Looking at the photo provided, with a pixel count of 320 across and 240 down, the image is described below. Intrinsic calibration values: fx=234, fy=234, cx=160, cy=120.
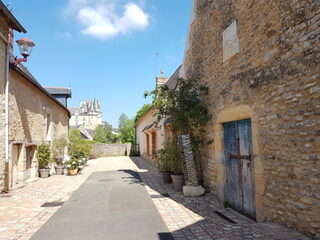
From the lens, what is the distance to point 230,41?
5059 mm

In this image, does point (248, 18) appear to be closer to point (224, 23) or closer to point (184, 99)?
point (224, 23)

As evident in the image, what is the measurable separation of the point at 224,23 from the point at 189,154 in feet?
11.1

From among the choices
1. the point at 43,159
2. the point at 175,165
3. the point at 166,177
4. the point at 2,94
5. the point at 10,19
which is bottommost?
the point at 166,177

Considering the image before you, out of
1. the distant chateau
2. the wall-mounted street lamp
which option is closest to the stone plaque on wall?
the wall-mounted street lamp

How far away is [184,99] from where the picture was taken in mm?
6555

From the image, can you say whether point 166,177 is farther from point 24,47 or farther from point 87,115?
point 87,115

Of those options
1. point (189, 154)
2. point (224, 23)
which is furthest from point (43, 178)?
point (224, 23)

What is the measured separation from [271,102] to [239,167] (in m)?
1.66

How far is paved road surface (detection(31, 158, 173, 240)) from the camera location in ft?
11.9

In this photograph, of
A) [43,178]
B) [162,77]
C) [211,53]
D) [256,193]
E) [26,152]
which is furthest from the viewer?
[162,77]

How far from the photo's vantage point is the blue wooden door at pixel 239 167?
4.55 meters

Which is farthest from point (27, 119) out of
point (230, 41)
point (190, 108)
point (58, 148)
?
point (230, 41)

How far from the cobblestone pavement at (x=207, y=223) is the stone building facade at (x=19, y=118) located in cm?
458

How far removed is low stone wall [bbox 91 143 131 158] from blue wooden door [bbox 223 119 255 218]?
20297 mm
